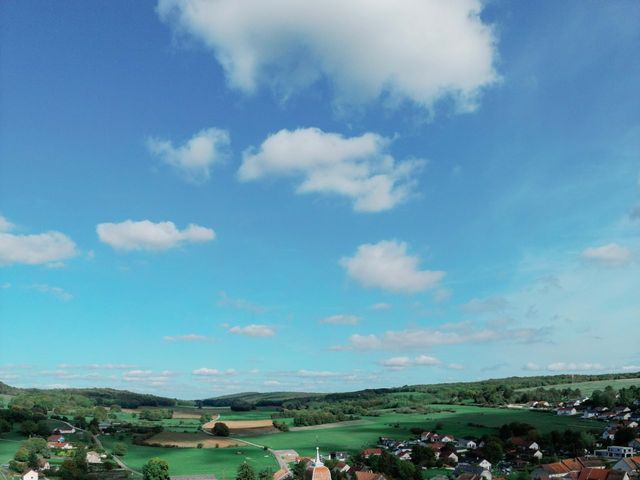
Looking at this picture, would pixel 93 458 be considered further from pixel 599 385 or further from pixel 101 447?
pixel 599 385

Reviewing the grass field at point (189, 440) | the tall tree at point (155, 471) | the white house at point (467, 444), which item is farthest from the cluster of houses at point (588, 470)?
the grass field at point (189, 440)

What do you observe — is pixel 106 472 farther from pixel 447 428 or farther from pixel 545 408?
pixel 545 408

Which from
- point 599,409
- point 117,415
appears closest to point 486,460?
point 599,409

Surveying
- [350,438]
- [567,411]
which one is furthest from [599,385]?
[350,438]

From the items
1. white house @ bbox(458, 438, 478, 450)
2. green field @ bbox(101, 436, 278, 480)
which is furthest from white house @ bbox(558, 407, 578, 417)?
green field @ bbox(101, 436, 278, 480)

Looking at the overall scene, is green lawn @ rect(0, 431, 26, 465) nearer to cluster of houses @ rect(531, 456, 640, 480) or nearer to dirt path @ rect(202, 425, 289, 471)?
dirt path @ rect(202, 425, 289, 471)

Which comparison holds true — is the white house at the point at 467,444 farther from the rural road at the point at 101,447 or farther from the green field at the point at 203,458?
the rural road at the point at 101,447
